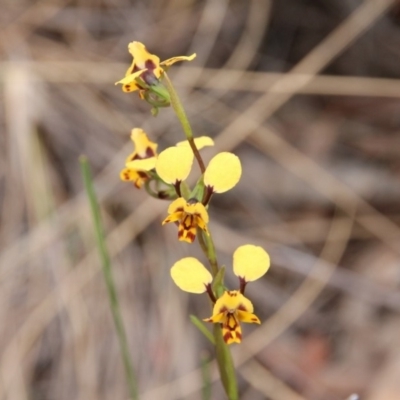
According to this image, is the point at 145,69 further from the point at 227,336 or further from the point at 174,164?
the point at 227,336

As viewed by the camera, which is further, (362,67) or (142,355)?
(362,67)

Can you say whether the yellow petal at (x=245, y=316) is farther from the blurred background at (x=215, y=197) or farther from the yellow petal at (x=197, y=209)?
the blurred background at (x=215, y=197)

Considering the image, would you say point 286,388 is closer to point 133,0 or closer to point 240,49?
point 240,49

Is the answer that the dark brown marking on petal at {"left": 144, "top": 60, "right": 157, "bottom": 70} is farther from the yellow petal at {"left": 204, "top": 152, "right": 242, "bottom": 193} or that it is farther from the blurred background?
the blurred background

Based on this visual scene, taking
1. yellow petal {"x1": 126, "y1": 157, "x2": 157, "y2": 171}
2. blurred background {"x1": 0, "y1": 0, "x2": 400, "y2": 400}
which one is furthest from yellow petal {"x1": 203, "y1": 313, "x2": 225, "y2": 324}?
blurred background {"x1": 0, "y1": 0, "x2": 400, "y2": 400}

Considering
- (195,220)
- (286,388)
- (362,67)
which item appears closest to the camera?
(195,220)

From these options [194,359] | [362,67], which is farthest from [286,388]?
[362,67]
